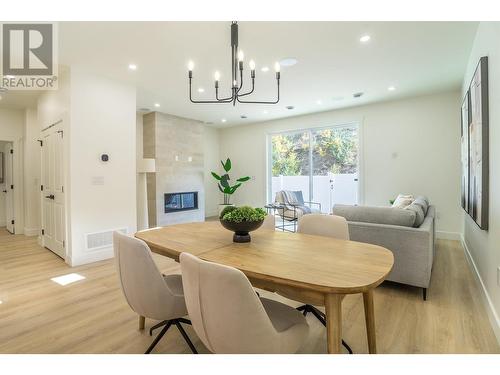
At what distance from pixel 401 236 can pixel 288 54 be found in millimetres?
2366

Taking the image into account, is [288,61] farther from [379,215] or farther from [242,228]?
[242,228]

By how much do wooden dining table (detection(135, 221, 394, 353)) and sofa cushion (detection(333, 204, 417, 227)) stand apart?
1.22 metres

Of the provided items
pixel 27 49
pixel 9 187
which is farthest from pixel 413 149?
pixel 9 187

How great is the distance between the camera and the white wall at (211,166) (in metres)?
7.55

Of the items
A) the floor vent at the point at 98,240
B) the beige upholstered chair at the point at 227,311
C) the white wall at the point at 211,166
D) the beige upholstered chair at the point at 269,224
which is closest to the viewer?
the beige upholstered chair at the point at 227,311

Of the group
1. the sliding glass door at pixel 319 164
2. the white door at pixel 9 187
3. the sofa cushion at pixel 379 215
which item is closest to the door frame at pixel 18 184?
the white door at pixel 9 187

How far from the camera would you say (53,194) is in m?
3.88

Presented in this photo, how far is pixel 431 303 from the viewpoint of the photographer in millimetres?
2389

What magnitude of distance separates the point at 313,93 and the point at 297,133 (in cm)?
190

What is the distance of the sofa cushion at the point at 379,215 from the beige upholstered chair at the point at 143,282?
6.77ft

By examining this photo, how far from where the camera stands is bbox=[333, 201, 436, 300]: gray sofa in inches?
97.1

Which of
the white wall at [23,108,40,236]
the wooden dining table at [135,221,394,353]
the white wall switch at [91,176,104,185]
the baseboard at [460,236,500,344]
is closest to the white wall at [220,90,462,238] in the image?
the baseboard at [460,236,500,344]

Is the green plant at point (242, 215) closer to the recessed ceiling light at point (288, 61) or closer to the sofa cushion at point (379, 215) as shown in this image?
the sofa cushion at point (379, 215)

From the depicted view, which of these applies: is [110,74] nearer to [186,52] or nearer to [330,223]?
[186,52]
